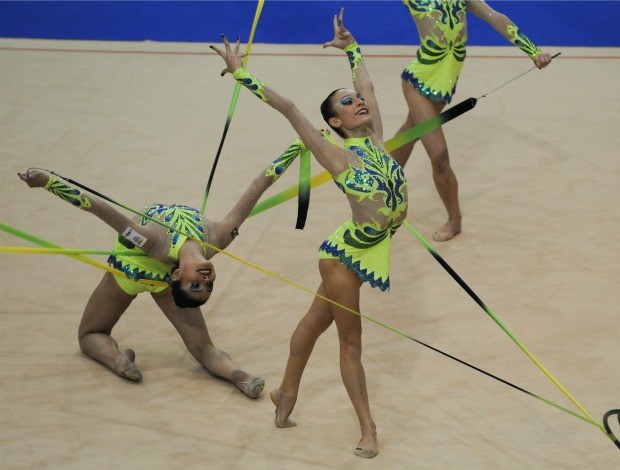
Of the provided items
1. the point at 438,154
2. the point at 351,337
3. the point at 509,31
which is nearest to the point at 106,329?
the point at 351,337

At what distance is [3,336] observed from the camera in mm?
5137

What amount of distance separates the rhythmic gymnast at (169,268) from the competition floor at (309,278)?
0.35 ft

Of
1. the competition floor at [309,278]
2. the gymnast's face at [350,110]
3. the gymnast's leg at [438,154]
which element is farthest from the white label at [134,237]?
the gymnast's leg at [438,154]

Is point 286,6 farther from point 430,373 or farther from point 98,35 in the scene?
point 430,373

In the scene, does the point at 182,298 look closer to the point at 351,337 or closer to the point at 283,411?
the point at 283,411

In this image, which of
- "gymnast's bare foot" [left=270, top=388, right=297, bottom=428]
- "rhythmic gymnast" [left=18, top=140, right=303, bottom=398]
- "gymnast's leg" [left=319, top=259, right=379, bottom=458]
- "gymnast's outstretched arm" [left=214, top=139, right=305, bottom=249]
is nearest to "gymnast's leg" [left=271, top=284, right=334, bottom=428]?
"gymnast's bare foot" [left=270, top=388, right=297, bottom=428]

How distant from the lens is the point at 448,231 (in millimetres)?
6105

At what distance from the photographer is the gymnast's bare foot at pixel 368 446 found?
13.9 ft

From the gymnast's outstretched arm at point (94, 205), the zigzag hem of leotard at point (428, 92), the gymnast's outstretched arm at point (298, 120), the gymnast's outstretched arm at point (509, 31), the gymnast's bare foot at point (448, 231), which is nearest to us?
the gymnast's outstretched arm at point (298, 120)

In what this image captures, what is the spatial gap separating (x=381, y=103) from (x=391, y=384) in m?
3.56

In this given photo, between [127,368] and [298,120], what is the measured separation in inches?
56.3

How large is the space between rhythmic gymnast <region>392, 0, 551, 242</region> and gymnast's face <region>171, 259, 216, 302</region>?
1.95 metres

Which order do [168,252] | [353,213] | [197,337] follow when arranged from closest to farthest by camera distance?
[353,213]
[168,252]
[197,337]

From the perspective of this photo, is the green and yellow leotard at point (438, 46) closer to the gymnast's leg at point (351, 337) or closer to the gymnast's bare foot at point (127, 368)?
the gymnast's leg at point (351, 337)
